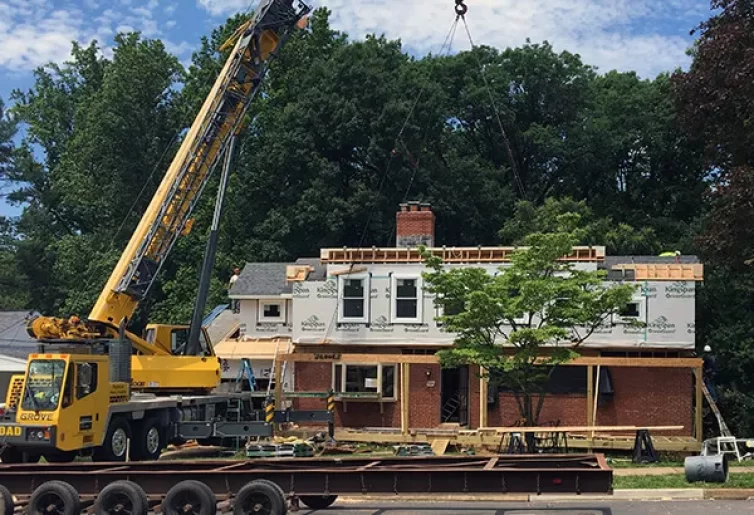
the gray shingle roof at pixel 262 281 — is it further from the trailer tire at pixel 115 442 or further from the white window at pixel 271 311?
the trailer tire at pixel 115 442

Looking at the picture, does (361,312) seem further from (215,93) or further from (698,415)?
(698,415)

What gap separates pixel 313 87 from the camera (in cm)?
5425

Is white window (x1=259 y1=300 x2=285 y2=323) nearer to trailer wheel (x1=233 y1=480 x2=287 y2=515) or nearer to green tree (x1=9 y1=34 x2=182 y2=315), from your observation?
green tree (x1=9 y1=34 x2=182 y2=315)

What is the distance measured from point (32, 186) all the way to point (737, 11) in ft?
178

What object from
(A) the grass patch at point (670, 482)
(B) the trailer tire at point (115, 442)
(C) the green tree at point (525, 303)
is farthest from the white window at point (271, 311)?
(A) the grass patch at point (670, 482)

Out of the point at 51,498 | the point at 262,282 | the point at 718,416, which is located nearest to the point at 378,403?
the point at 262,282

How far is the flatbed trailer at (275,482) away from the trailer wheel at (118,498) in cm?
1

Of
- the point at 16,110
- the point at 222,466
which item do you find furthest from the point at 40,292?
the point at 222,466

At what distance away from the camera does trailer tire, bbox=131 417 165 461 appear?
22562 millimetres

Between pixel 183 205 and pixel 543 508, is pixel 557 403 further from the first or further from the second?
pixel 543 508

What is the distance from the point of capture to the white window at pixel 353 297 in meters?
29.4

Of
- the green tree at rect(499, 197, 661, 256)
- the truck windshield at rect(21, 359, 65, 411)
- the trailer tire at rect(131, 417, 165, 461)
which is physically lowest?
the trailer tire at rect(131, 417, 165, 461)

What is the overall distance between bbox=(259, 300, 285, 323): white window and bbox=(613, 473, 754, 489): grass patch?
19.3 m

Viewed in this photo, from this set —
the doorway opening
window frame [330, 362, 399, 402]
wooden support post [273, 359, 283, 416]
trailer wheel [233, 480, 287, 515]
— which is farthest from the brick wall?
trailer wheel [233, 480, 287, 515]
